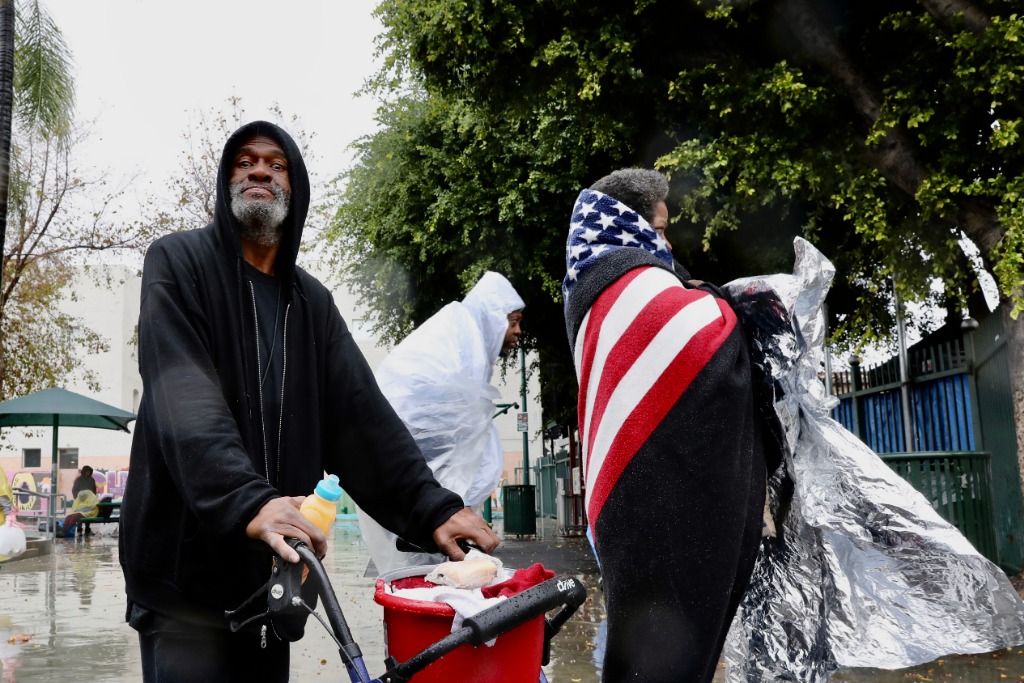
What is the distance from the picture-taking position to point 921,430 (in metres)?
10.2

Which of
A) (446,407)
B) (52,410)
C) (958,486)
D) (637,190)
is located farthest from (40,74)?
(637,190)

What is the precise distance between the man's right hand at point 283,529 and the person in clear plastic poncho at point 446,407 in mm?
3626

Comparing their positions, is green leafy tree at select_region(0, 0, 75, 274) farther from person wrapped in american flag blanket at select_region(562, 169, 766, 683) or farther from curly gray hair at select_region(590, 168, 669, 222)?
person wrapped in american flag blanket at select_region(562, 169, 766, 683)

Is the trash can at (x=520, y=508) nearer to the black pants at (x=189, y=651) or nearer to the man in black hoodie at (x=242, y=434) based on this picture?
the man in black hoodie at (x=242, y=434)

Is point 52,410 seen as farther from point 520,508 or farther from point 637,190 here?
point 637,190

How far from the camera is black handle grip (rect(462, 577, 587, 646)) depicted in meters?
1.73

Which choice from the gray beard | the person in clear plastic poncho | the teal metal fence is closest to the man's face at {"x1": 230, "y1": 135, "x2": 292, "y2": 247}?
the gray beard

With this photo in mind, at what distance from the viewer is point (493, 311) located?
243 inches

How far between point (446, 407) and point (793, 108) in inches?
180

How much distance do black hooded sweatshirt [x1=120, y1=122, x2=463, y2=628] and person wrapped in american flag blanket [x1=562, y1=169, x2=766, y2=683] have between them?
19.9 inches

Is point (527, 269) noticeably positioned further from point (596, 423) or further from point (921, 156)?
point (596, 423)

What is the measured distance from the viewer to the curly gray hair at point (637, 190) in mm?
3137

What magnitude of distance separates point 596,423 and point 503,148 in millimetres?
11820

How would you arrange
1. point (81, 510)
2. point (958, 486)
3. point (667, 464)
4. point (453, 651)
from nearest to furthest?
point (453, 651), point (667, 464), point (958, 486), point (81, 510)
